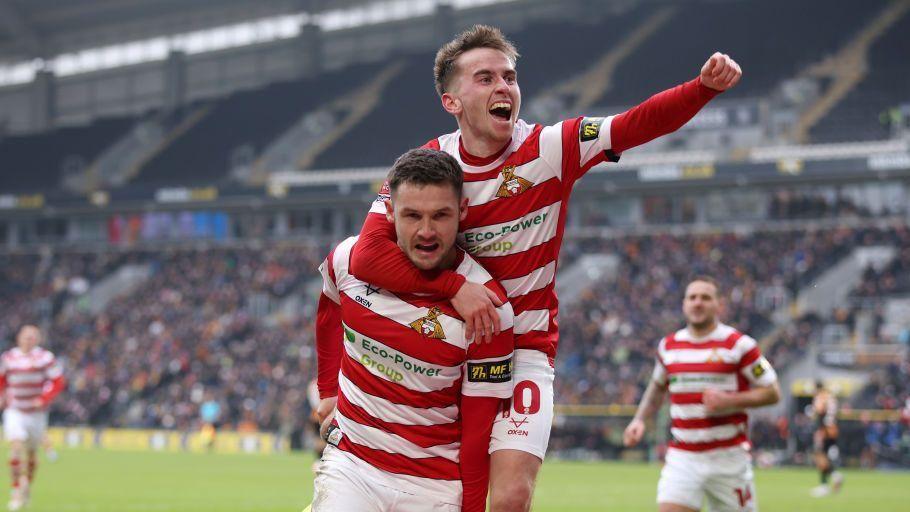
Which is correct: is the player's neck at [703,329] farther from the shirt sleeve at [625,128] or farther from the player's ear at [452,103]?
the player's ear at [452,103]

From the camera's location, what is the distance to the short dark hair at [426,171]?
5.35 m

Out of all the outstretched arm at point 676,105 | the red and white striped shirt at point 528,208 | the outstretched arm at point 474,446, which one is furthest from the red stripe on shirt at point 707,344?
the outstretched arm at point 474,446

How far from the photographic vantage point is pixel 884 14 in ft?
157

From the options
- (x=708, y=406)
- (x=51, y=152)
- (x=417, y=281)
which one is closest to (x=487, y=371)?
(x=417, y=281)

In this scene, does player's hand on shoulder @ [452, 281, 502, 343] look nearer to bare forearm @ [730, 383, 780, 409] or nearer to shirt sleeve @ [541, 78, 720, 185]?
shirt sleeve @ [541, 78, 720, 185]

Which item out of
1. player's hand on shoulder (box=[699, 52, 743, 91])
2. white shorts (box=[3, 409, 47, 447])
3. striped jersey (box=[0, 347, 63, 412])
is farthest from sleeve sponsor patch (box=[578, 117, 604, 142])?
striped jersey (box=[0, 347, 63, 412])

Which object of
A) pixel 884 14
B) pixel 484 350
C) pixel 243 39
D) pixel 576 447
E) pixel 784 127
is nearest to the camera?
pixel 484 350

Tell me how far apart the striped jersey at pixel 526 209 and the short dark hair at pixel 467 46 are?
1.48ft

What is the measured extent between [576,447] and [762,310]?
7.34 meters

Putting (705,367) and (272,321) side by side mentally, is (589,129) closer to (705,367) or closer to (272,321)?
(705,367)

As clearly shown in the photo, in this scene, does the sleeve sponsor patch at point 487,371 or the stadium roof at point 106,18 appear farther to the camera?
the stadium roof at point 106,18

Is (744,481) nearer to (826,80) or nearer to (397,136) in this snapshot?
(826,80)

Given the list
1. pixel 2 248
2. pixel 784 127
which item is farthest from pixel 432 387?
pixel 2 248

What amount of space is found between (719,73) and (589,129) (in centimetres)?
78
